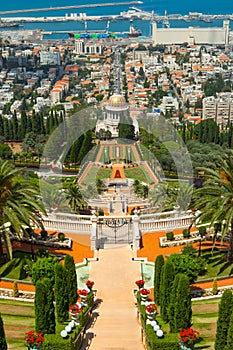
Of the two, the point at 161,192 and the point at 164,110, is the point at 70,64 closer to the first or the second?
the point at 164,110

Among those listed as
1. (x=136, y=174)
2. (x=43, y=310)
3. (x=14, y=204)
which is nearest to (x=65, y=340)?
(x=43, y=310)

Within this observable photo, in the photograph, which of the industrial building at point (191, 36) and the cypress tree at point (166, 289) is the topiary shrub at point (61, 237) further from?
the industrial building at point (191, 36)

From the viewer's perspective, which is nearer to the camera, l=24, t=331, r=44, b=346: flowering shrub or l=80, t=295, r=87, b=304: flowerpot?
l=24, t=331, r=44, b=346: flowering shrub

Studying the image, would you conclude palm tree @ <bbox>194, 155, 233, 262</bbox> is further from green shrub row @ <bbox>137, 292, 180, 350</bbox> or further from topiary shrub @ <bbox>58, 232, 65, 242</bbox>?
green shrub row @ <bbox>137, 292, 180, 350</bbox>

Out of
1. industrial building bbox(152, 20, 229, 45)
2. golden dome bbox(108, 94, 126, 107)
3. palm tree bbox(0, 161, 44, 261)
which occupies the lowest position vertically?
golden dome bbox(108, 94, 126, 107)

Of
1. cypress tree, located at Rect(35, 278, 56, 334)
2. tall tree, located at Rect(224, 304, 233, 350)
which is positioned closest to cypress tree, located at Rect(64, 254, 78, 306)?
cypress tree, located at Rect(35, 278, 56, 334)

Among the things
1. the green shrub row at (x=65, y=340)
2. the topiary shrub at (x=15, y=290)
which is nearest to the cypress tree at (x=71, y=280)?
the green shrub row at (x=65, y=340)

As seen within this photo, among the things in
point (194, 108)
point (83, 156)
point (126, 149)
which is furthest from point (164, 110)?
point (83, 156)
